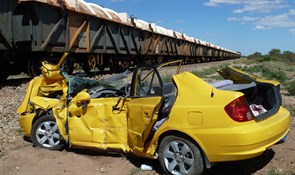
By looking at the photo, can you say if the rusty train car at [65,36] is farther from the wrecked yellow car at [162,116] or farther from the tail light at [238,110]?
the tail light at [238,110]

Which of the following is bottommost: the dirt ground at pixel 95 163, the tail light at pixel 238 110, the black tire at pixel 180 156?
the dirt ground at pixel 95 163

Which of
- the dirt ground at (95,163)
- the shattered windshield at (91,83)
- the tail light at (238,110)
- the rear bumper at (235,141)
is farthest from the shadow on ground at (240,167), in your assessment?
the shattered windshield at (91,83)

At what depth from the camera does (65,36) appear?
14.0 metres

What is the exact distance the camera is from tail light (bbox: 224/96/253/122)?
391 centimetres

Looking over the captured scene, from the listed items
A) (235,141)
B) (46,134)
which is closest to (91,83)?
(46,134)

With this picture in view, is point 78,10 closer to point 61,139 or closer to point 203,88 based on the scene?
point 61,139

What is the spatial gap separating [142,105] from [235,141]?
50.2 inches

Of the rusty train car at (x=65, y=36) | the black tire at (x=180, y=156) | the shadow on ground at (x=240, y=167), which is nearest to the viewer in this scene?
the black tire at (x=180, y=156)

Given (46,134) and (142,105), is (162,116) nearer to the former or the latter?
(142,105)

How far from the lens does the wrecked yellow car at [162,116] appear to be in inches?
155

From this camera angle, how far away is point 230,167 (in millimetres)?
4598

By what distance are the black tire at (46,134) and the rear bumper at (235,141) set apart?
245 centimetres

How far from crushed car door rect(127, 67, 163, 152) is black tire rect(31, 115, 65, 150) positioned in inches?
52.6

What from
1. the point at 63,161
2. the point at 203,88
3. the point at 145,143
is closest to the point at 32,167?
the point at 63,161
